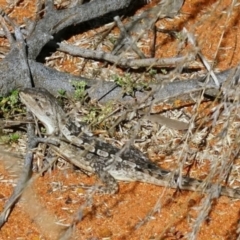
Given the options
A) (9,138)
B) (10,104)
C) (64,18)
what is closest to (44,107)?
(10,104)

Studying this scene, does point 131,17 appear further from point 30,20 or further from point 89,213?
point 89,213

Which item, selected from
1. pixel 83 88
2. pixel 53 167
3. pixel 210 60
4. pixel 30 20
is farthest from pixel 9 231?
pixel 210 60

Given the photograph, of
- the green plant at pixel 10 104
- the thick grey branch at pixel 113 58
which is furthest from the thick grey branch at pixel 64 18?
the green plant at pixel 10 104

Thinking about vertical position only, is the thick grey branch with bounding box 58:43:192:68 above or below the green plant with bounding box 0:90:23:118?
below

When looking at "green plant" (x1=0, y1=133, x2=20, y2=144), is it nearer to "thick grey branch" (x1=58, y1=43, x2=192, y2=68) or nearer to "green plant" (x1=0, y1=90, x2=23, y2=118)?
"green plant" (x1=0, y1=90, x2=23, y2=118)

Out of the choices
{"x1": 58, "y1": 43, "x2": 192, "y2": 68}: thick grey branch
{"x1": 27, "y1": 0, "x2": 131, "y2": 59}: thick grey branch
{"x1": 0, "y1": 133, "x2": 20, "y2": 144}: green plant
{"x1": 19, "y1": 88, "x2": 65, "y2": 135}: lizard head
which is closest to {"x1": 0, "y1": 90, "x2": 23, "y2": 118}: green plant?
{"x1": 19, "y1": 88, "x2": 65, "y2": 135}: lizard head

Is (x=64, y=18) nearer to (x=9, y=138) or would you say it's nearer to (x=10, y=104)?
(x=10, y=104)

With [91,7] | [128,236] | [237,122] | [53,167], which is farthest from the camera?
[91,7]
